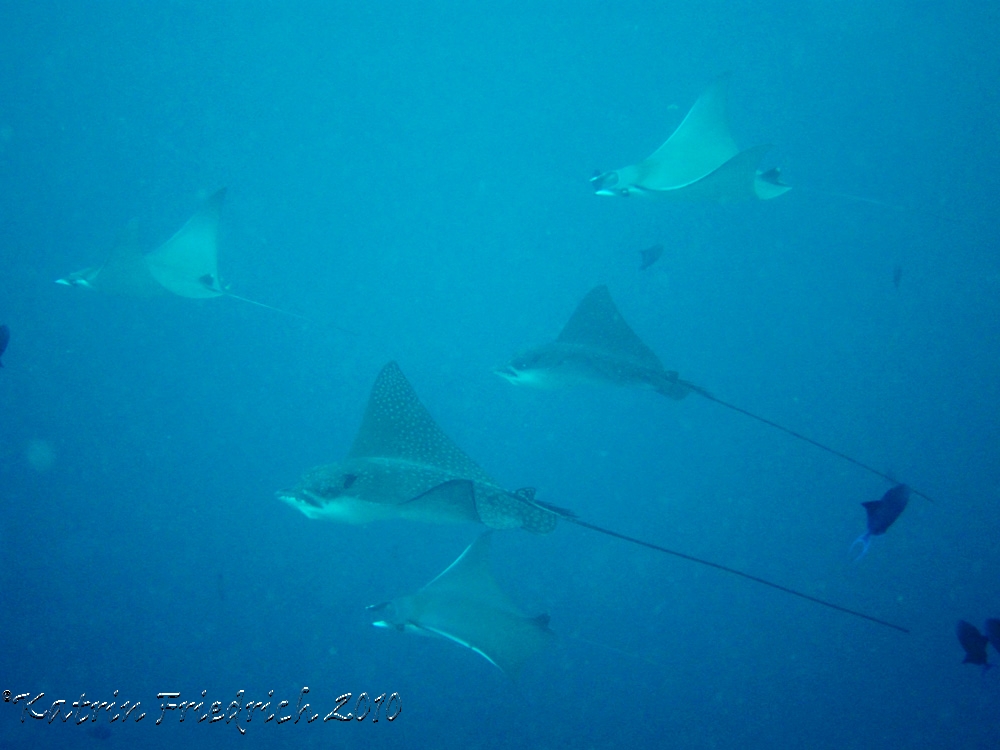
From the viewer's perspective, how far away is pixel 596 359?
17.2ft

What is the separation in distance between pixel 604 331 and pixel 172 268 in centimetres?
490

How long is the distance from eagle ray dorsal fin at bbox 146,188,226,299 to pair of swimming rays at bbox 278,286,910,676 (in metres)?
3.28

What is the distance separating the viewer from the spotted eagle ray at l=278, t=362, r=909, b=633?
3391 mm

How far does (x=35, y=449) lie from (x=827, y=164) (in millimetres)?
17296

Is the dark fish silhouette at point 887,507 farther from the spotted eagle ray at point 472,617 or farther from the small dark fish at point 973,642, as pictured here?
the spotted eagle ray at point 472,617

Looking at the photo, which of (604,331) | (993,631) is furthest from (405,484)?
(993,631)

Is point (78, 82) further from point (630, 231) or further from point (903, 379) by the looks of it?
point (903, 379)

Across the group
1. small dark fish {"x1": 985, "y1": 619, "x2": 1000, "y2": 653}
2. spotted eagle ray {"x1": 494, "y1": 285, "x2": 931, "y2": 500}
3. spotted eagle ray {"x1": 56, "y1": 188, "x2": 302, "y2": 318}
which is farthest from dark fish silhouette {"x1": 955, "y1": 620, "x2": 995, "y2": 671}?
spotted eagle ray {"x1": 56, "y1": 188, "x2": 302, "y2": 318}

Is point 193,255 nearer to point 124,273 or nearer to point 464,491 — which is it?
point 124,273

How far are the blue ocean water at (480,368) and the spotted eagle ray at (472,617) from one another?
120 inches

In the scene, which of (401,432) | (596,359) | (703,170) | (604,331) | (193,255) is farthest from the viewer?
(193,255)

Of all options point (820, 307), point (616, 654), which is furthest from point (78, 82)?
point (820, 307)

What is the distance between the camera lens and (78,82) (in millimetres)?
11789

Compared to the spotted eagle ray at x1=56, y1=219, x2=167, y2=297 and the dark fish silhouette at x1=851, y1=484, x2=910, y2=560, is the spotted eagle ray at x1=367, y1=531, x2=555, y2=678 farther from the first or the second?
the spotted eagle ray at x1=56, y1=219, x2=167, y2=297
